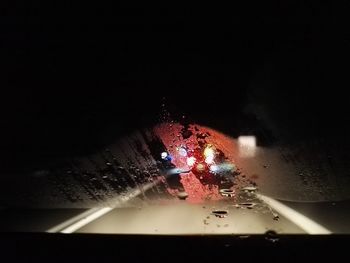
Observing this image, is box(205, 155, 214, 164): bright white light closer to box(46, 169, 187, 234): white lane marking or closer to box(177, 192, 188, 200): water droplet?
box(46, 169, 187, 234): white lane marking

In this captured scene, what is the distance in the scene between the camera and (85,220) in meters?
9.25

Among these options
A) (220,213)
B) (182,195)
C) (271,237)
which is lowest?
(271,237)

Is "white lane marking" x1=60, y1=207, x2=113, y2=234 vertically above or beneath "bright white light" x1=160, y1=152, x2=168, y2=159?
beneath

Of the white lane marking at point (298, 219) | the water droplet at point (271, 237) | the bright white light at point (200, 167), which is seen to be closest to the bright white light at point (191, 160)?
the bright white light at point (200, 167)

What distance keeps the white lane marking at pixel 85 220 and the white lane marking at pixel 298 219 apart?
111 inches

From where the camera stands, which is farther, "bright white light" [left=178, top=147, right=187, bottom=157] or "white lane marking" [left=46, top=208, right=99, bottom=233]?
"bright white light" [left=178, top=147, right=187, bottom=157]

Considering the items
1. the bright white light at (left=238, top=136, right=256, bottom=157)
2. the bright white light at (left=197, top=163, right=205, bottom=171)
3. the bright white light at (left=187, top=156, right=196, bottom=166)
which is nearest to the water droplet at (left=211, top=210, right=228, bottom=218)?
the bright white light at (left=197, top=163, right=205, bottom=171)

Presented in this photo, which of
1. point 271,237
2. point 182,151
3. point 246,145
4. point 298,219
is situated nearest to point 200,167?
point 182,151

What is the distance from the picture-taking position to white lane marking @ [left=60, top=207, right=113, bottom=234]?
822 centimetres

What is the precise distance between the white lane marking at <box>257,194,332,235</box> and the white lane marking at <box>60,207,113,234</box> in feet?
9.24

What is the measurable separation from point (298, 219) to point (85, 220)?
3.07 m

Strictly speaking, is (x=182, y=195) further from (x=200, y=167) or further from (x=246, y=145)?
(x=200, y=167)

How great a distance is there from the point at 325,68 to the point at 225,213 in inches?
1271

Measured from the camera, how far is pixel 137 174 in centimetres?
1508
